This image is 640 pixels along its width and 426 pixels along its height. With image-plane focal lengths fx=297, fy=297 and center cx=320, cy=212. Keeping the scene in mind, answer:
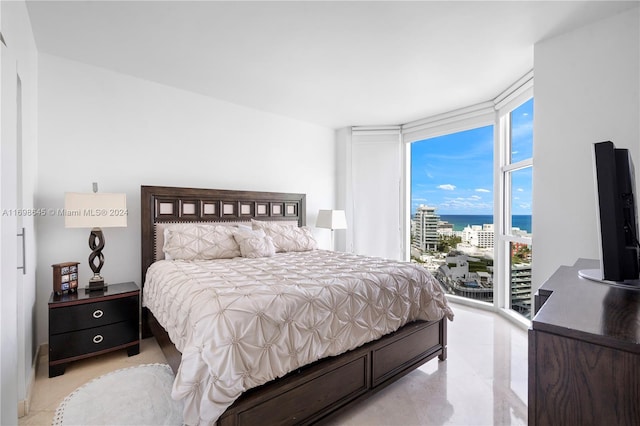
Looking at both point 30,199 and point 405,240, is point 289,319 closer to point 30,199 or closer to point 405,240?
point 30,199

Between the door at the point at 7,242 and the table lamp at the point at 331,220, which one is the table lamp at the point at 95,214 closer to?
the door at the point at 7,242

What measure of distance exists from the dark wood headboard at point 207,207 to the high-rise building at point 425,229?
6.27 feet

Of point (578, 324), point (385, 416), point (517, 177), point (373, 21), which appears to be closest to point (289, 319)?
point (385, 416)

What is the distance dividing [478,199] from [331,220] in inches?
84.9

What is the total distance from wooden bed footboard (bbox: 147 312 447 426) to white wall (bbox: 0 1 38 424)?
0.82 metres

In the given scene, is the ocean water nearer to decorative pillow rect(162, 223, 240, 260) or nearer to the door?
decorative pillow rect(162, 223, 240, 260)

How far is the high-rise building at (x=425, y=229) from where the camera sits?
4793 millimetres

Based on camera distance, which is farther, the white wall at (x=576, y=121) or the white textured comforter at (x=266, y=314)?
the white wall at (x=576, y=121)

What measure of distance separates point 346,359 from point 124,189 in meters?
2.87

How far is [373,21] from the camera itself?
2307mm

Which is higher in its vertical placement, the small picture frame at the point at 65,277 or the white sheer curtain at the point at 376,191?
the white sheer curtain at the point at 376,191

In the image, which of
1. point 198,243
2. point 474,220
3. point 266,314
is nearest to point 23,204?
point 198,243

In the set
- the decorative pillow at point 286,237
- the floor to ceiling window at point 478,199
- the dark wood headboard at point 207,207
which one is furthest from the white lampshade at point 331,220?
the floor to ceiling window at point 478,199

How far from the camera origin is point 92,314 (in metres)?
2.51
